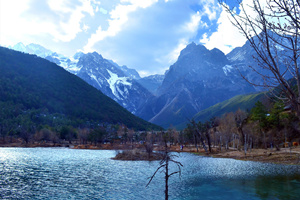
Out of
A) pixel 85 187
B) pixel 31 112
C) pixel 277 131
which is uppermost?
pixel 31 112

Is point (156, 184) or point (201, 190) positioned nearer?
point (201, 190)

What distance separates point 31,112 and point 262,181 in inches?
7576

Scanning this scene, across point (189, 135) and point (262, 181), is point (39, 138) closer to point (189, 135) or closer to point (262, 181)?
point (189, 135)

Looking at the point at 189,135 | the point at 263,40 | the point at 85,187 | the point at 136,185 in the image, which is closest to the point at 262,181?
the point at 136,185

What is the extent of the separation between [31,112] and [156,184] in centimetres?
18657

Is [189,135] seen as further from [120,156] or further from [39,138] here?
[39,138]

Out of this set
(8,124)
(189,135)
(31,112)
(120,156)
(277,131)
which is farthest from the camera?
(31,112)

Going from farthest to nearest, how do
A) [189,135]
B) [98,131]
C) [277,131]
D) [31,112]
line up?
[31,112] < [98,131] < [189,135] < [277,131]

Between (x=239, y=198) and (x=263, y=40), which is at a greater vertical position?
(x=263, y=40)

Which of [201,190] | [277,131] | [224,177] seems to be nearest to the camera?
[201,190]

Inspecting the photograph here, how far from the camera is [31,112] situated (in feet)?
624

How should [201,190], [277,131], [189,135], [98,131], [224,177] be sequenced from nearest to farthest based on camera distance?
[201,190]
[224,177]
[277,131]
[189,135]
[98,131]

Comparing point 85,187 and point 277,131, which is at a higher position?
point 277,131

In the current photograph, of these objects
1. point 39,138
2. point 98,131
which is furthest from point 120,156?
point 39,138
